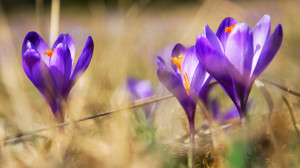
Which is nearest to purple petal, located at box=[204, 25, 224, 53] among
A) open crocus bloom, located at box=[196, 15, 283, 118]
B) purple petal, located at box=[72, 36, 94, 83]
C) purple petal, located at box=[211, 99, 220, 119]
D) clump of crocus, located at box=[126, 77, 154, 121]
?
open crocus bloom, located at box=[196, 15, 283, 118]

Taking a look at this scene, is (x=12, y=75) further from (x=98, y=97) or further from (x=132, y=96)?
(x=132, y=96)

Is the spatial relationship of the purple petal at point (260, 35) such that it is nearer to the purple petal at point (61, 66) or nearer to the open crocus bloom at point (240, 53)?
the open crocus bloom at point (240, 53)

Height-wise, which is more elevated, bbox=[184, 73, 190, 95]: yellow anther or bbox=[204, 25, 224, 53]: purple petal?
bbox=[204, 25, 224, 53]: purple petal

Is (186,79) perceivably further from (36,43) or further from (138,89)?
(138,89)

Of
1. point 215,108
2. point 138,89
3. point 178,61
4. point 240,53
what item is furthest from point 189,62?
point 138,89

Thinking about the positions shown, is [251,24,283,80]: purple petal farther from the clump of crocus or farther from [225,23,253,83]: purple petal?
the clump of crocus

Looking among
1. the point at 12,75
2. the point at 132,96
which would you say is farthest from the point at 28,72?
the point at 12,75
